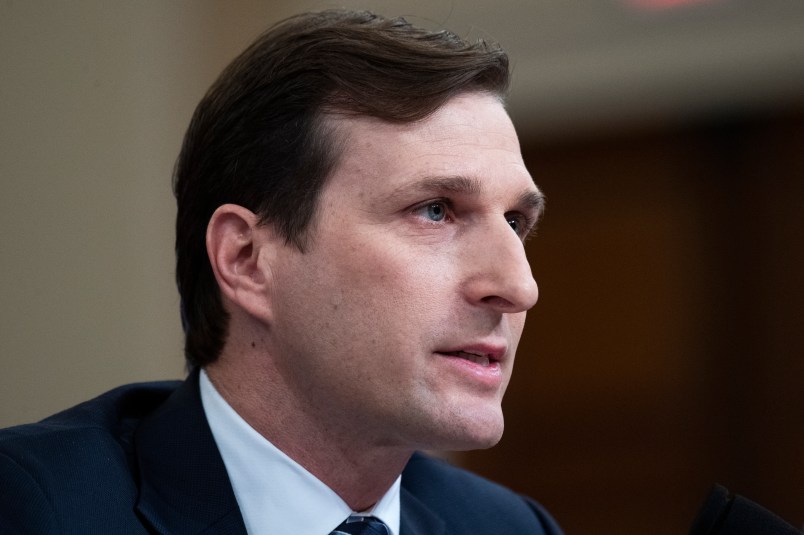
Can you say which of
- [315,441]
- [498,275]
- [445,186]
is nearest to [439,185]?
[445,186]

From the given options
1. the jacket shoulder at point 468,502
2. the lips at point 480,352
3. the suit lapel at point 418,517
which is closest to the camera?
the lips at point 480,352

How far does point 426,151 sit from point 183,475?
72 centimetres

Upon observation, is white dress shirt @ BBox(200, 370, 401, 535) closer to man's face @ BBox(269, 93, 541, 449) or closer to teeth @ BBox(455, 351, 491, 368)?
man's face @ BBox(269, 93, 541, 449)

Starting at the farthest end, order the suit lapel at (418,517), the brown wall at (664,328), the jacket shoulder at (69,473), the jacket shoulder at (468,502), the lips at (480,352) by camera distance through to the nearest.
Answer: the brown wall at (664,328) → the jacket shoulder at (468,502) → the suit lapel at (418,517) → the lips at (480,352) → the jacket shoulder at (69,473)

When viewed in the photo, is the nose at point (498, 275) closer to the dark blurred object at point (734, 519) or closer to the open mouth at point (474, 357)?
the open mouth at point (474, 357)

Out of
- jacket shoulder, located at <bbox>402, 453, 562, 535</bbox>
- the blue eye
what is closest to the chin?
the blue eye

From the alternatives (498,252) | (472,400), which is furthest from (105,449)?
(498,252)

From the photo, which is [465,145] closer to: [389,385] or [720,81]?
[389,385]

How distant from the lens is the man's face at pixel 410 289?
1851 millimetres

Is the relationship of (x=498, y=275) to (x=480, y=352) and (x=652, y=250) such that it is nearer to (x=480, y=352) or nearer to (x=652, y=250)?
(x=480, y=352)

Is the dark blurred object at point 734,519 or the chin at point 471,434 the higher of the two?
the chin at point 471,434

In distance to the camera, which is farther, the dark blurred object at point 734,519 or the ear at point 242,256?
the ear at point 242,256

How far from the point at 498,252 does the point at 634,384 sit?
3673 millimetres

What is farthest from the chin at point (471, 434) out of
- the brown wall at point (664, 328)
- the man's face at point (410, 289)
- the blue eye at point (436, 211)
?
the brown wall at point (664, 328)
